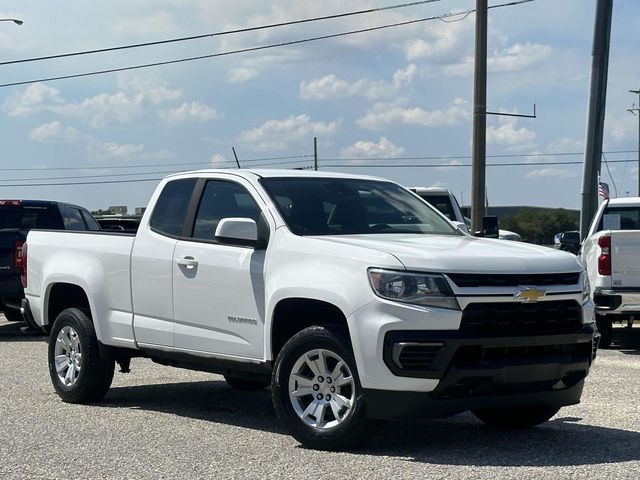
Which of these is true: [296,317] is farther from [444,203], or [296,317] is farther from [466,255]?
[444,203]

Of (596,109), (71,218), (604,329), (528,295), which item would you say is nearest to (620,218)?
(604,329)

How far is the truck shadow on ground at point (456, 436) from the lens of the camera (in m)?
6.96

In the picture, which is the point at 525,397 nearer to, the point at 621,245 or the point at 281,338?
the point at 281,338

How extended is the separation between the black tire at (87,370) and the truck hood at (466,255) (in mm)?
2757

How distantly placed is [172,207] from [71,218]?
339 inches

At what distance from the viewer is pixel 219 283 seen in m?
7.99

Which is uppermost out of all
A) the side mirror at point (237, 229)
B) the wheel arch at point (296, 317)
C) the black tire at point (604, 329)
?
the side mirror at point (237, 229)

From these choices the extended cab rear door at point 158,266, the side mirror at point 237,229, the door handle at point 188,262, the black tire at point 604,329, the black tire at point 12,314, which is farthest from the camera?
the black tire at point 12,314

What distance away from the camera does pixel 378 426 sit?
23.4ft

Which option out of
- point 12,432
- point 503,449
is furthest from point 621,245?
point 12,432

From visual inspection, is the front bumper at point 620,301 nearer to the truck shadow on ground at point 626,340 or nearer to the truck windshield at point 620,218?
the truck shadow on ground at point 626,340

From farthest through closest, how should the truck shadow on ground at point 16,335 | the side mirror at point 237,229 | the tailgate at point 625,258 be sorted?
the truck shadow on ground at point 16,335
the tailgate at point 625,258
the side mirror at point 237,229

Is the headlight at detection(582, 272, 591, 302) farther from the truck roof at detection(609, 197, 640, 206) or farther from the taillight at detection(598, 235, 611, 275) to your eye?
the truck roof at detection(609, 197, 640, 206)

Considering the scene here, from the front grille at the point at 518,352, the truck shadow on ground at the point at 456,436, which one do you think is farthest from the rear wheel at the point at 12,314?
the front grille at the point at 518,352
